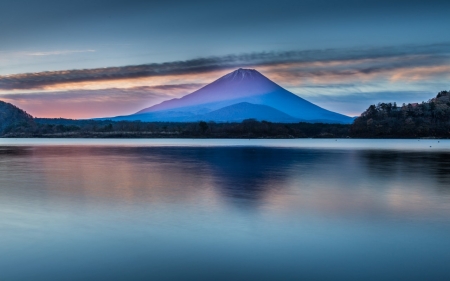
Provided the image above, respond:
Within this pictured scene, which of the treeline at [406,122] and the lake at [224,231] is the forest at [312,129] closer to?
the treeline at [406,122]

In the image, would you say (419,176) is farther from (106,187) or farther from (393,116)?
(393,116)

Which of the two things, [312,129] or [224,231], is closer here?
[224,231]

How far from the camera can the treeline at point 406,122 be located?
111 m

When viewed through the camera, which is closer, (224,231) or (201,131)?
(224,231)

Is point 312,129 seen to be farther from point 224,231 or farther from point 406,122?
point 224,231

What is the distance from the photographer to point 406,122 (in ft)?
378

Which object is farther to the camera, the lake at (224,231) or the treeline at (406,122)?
the treeline at (406,122)

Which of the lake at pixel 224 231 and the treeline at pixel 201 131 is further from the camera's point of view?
the treeline at pixel 201 131

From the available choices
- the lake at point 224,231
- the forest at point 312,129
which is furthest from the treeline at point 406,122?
the lake at point 224,231

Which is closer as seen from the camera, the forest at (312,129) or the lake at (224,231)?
the lake at (224,231)

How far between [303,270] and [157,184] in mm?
9596

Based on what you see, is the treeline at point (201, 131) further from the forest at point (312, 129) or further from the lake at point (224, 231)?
the lake at point (224, 231)

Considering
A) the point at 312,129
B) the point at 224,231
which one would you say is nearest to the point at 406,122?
the point at 312,129

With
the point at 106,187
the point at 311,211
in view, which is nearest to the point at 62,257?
A: the point at 311,211
